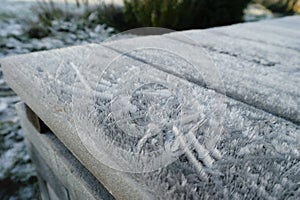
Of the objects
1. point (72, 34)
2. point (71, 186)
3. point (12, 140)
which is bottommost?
point (12, 140)

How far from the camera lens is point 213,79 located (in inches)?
29.5

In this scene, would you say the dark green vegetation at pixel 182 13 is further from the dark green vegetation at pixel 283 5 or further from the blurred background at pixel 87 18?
Answer: the dark green vegetation at pixel 283 5

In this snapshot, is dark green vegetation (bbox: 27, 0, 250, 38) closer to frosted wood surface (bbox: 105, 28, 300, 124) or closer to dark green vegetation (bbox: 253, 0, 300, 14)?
frosted wood surface (bbox: 105, 28, 300, 124)

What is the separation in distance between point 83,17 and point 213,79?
294 cm

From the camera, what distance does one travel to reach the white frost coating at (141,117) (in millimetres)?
453

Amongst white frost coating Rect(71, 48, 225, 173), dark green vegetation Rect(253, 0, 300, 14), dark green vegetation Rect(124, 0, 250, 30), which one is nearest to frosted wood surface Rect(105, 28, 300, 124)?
white frost coating Rect(71, 48, 225, 173)

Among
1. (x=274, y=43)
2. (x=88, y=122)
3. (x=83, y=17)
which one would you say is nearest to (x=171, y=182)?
(x=88, y=122)

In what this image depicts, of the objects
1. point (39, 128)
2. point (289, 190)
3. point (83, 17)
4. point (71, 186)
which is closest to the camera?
point (289, 190)

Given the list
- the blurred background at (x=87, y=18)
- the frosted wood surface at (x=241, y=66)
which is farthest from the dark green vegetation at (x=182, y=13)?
the frosted wood surface at (x=241, y=66)

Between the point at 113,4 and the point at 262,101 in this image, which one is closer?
the point at 262,101

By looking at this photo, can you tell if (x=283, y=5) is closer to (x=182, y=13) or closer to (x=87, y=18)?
(x=182, y=13)

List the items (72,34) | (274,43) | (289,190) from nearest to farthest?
(289,190) → (274,43) → (72,34)

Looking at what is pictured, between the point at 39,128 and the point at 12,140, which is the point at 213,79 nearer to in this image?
the point at 39,128

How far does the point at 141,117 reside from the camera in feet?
1.77
